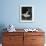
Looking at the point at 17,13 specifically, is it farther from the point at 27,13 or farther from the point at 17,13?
the point at 27,13

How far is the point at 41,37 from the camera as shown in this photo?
11.6 ft

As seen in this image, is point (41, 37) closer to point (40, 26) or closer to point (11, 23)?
point (40, 26)

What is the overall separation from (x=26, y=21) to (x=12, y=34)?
2.35 feet

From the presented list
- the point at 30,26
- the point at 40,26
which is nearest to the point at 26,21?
the point at 30,26

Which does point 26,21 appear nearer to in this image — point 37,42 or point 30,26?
point 30,26

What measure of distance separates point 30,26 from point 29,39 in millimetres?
628

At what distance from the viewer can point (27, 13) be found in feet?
13.0

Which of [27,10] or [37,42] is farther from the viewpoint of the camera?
[27,10]

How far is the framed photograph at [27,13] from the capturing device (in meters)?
3.95

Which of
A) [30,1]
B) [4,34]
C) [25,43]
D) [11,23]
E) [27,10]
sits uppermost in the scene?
[30,1]

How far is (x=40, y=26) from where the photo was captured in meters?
4.01

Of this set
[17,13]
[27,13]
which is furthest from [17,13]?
[27,13]

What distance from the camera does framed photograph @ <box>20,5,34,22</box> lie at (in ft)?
13.0

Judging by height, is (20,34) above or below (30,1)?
below
